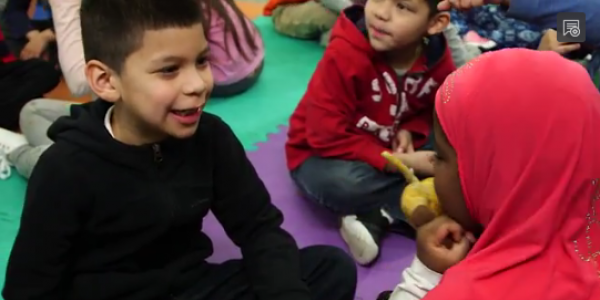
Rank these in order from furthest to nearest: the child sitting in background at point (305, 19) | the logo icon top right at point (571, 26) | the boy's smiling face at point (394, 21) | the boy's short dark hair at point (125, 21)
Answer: the child sitting in background at point (305, 19), the logo icon top right at point (571, 26), the boy's smiling face at point (394, 21), the boy's short dark hair at point (125, 21)

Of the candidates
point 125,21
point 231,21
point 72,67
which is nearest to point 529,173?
point 125,21

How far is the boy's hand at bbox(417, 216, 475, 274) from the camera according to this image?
2.91ft

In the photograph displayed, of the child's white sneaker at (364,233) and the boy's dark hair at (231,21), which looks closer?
the child's white sneaker at (364,233)

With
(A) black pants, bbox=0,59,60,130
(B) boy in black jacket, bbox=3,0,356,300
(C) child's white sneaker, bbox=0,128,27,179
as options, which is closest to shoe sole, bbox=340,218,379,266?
(B) boy in black jacket, bbox=3,0,356,300

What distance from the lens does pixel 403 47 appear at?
1.37 metres

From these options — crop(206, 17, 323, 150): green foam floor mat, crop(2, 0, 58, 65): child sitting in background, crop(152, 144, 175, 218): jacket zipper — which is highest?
crop(152, 144, 175, 218): jacket zipper

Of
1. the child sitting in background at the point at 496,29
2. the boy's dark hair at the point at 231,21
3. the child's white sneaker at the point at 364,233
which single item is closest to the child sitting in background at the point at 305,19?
the boy's dark hair at the point at 231,21

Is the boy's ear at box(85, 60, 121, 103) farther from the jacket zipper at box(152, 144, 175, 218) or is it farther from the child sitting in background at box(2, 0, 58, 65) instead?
the child sitting in background at box(2, 0, 58, 65)

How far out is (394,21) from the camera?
4.28 feet

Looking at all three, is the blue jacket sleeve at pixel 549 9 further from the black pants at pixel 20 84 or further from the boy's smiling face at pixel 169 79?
the black pants at pixel 20 84

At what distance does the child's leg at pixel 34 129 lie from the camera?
1.52 m

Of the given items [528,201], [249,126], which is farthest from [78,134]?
[249,126]

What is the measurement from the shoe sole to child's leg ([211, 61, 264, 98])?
78 centimetres

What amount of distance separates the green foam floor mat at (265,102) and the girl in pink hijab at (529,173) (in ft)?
3.25
